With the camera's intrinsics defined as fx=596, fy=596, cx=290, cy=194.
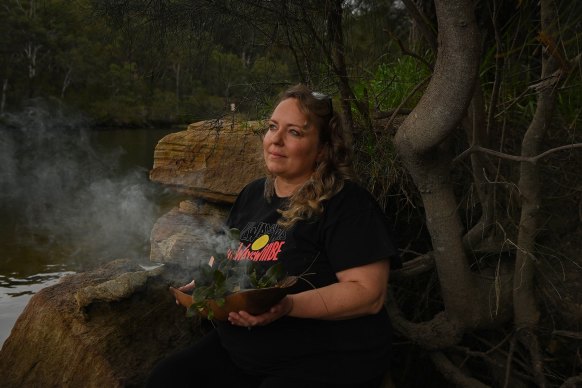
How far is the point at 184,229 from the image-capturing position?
12.0ft

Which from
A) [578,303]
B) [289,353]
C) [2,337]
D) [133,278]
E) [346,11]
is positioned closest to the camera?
[289,353]

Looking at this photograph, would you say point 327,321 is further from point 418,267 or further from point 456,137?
point 456,137

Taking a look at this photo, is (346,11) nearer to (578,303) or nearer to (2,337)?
(578,303)

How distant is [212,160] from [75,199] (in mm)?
6182

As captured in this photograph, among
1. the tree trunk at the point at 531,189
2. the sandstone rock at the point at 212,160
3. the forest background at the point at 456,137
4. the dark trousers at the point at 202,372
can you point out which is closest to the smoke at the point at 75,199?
the sandstone rock at the point at 212,160

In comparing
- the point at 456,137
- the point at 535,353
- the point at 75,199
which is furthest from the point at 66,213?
the point at 535,353

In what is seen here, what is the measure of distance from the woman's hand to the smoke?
368 cm

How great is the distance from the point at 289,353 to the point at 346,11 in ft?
5.56

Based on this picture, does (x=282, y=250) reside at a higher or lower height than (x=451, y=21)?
lower

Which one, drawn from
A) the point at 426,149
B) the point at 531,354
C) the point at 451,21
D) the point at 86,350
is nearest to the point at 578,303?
the point at 531,354

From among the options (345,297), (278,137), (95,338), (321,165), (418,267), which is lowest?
(418,267)

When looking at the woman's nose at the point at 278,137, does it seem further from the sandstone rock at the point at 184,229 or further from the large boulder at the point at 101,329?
the sandstone rock at the point at 184,229

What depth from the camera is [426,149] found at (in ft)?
6.48

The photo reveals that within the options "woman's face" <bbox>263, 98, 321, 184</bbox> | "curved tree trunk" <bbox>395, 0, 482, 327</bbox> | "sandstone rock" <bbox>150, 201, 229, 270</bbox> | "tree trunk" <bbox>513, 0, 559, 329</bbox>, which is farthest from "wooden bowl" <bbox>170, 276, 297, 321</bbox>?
"sandstone rock" <bbox>150, 201, 229, 270</bbox>
